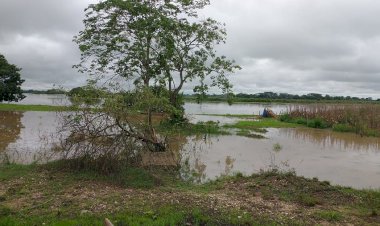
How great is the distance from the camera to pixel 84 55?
20.4 meters

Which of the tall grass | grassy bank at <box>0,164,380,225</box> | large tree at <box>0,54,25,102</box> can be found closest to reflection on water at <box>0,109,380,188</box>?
grassy bank at <box>0,164,380,225</box>

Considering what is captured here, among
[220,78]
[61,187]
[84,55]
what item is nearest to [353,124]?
[220,78]

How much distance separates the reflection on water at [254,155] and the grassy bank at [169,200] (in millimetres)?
1639

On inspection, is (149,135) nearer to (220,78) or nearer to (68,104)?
(68,104)

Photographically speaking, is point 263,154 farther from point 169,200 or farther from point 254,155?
point 169,200

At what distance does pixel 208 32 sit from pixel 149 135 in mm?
12557

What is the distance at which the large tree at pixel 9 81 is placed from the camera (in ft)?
109

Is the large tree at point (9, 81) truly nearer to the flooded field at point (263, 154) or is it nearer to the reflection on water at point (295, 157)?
the flooded field at point (263, 154)

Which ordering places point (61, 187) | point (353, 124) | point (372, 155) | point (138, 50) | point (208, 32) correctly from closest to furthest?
point (61, 187) < point (372, 155) < point (138, 50) < point (208, 32) < point (353, 124)

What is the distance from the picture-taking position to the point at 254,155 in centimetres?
1455

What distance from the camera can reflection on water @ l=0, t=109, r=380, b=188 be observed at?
11055 millimetres

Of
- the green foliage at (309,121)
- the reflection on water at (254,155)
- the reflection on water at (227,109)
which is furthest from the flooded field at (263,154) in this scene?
the reflection on water at (227,109)

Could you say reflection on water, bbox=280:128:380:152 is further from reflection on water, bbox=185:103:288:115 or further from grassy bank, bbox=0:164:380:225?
reflection on water, bbox=185:103:288:115

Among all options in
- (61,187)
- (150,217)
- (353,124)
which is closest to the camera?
(150,217)
